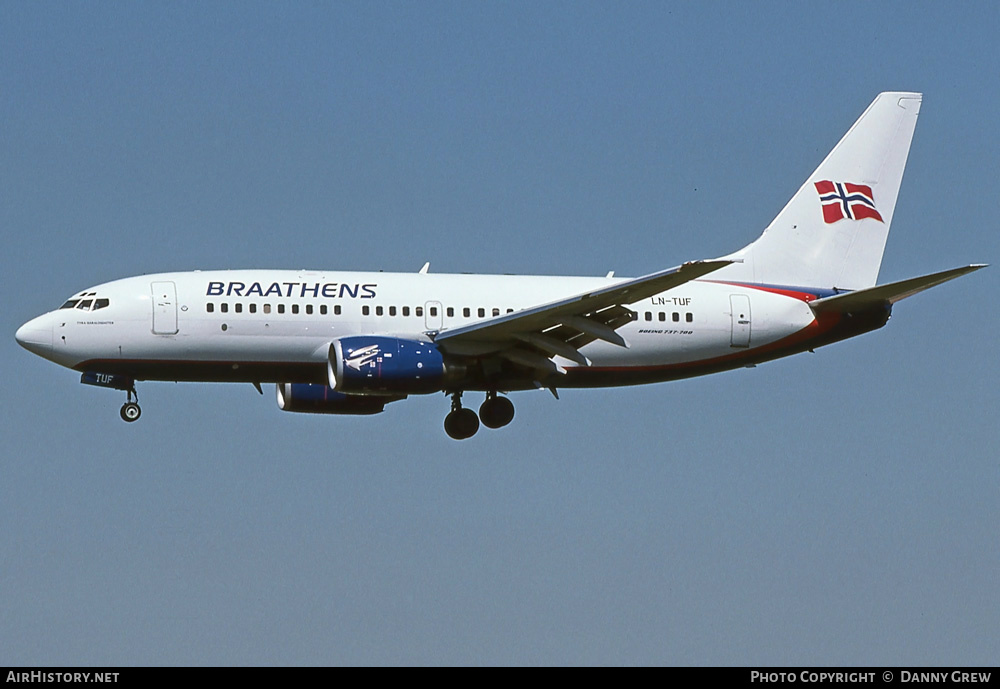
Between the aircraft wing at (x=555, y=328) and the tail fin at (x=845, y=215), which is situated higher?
the tail fin at (x=845, y=215)

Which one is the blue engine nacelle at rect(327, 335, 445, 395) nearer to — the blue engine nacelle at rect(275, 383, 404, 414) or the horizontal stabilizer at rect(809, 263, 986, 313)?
the blue engine nacelle at rect(275, 383, 404, 414)

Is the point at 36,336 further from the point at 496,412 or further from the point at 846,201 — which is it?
the point at 846,201

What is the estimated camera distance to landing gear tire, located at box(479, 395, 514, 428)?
4938 cm

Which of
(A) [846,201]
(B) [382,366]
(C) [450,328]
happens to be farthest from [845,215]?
(B) [382,366]

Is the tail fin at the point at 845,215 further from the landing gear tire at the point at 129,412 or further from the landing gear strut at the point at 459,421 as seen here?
the landing gear tire at the point at 129,412

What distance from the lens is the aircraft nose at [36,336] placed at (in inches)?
1826

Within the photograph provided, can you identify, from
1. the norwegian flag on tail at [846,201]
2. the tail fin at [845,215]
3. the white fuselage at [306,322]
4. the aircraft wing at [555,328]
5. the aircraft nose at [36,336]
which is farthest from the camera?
the norwegian flag on tail at [846,201]

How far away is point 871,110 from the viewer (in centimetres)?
5384

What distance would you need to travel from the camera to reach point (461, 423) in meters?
49.7

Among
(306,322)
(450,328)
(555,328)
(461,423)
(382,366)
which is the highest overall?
(306,322)

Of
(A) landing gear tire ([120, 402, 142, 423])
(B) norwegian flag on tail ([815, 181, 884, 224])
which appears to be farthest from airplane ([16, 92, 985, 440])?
(B) norwegian flag on tail ([815, 181, 884, 224])

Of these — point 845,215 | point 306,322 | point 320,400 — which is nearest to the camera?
point 306,322

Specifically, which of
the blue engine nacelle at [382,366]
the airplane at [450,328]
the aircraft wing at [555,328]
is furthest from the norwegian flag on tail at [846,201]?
the blue engine nacelle at [382,366]

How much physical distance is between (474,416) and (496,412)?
81cm
